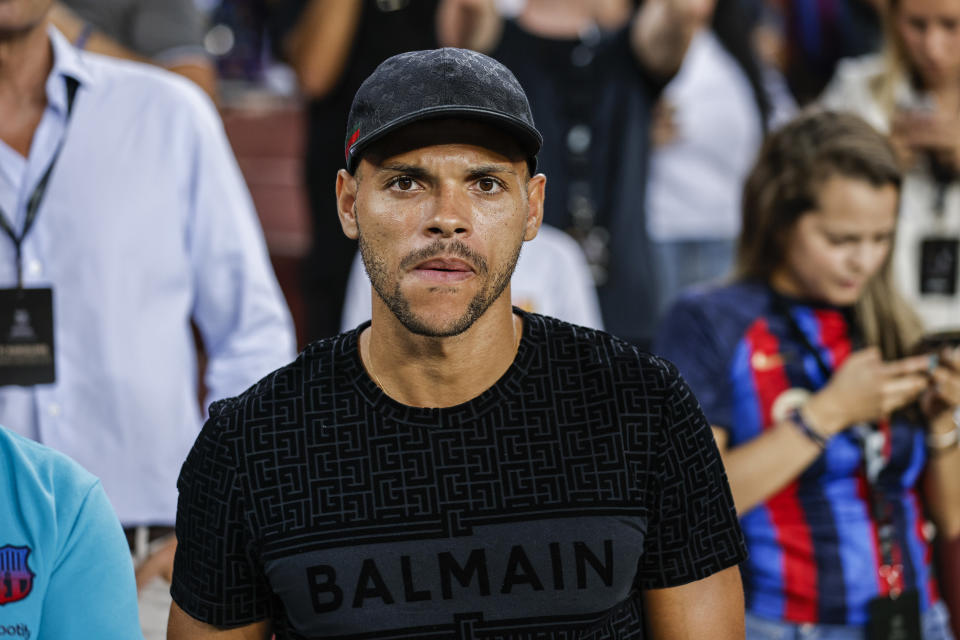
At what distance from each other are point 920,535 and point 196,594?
1.56 meters

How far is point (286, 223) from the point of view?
14.1ft

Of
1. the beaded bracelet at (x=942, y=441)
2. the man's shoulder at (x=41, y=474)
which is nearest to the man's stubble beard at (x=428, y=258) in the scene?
the man's shoulder at (x=41, y=474)

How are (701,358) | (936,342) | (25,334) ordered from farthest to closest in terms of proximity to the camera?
(936,342) < (701,358) < (25,334)

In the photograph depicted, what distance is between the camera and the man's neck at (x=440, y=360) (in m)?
1.43

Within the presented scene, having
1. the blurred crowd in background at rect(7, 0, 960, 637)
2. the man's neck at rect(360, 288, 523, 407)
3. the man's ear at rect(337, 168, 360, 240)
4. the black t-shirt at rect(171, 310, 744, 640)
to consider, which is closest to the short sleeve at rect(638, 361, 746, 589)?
the black t-shirt at rect(171, 310, 744, 640)

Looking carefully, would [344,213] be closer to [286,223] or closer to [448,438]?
[448,438]

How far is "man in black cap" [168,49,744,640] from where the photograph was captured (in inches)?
53.9

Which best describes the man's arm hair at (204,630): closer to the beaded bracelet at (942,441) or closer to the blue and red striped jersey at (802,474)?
the blue and red striped jersey at (802,474)

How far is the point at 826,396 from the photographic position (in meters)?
2.33

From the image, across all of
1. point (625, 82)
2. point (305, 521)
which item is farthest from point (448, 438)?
point (625, 82)

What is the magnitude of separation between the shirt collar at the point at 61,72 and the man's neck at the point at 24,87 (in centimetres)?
3

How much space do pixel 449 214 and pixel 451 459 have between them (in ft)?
0.94

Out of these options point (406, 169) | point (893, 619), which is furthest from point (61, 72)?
point (893, 619)

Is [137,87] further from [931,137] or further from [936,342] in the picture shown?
[931,137]
